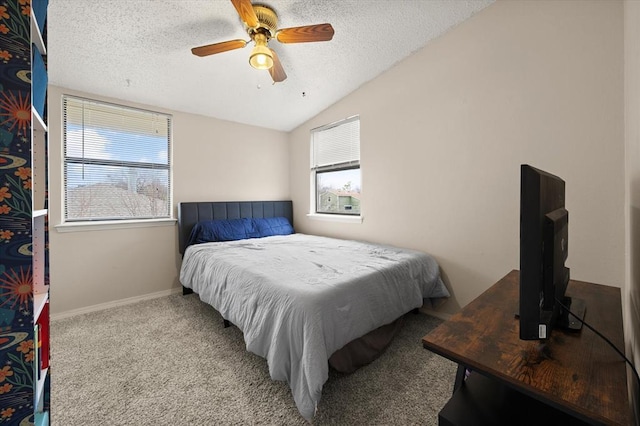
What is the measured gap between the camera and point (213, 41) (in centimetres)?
231

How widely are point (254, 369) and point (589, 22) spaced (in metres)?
3.30

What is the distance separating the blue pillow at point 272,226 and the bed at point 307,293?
57 cm

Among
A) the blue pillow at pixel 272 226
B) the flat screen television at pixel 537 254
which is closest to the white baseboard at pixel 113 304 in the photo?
the blue pillow at pixel 272 226

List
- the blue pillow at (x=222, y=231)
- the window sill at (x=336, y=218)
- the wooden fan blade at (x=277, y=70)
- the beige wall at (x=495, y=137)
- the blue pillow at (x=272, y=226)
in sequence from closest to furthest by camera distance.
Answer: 1. the beige wall at (x=495, y=137)
2. the wooden fan blade at (x=277, y=70)
3. the blue pillow at (x=222, y=231)
4. the window sill at (x=336, y=218)
5. the blue pillow at (x=272, y=226)

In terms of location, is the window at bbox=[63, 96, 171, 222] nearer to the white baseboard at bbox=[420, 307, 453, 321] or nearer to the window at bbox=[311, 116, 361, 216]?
the window at bbox=[311, 116, 361, 216]

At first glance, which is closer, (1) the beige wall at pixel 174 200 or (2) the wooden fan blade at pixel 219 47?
(2) the wooden fan blade at pixel 219 47

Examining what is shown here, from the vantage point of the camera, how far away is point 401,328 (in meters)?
2.39

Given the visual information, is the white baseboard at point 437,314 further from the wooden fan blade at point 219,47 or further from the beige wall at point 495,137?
the wooden fan blade at point 219,47

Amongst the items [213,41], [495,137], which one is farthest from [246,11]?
[495,137]

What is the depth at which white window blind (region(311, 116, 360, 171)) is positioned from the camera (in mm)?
3496

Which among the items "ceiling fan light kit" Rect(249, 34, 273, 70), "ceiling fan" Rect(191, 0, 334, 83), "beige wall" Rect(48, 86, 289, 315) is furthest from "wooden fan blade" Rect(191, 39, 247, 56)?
"beige wall" Rect(48, 86, 289, 315)

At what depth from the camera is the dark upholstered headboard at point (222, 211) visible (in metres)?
3.29

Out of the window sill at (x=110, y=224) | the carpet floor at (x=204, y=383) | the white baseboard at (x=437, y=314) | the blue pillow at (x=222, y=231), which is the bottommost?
the carpet floor at (x=204, y=383)

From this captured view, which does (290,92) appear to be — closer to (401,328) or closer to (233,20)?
(233,20)
